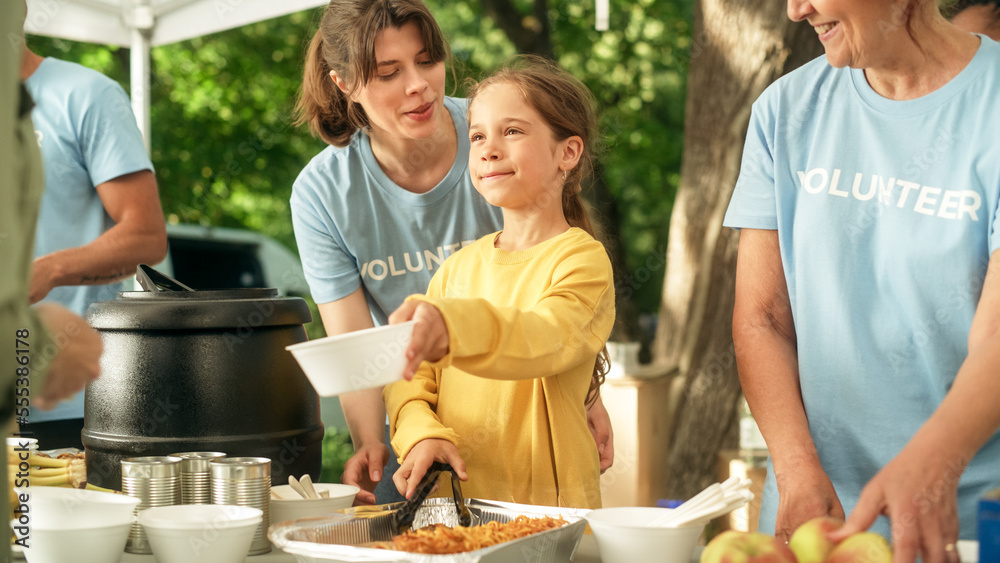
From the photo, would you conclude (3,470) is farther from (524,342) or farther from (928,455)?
(928,455)

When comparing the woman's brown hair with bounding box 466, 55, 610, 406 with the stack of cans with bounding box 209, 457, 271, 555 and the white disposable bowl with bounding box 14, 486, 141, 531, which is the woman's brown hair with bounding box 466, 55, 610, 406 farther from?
the white disposable bowl with bounding box 14, 486, 141, 531

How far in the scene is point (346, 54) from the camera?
2.06 meters

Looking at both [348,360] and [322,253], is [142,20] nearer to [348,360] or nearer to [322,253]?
[322,253]

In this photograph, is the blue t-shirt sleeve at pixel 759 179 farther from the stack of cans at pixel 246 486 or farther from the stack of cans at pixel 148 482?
the stack of cans at pixel 148 482

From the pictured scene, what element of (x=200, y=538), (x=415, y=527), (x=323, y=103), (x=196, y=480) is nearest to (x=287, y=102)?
(x=323, y=103)

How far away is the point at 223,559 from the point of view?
125 cm

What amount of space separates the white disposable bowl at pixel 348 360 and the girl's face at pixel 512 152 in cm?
72

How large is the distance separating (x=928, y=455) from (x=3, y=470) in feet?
3.81

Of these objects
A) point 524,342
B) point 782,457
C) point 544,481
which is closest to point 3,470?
point 524,342

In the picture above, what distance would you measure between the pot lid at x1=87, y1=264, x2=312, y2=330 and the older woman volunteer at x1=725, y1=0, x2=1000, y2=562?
94cm

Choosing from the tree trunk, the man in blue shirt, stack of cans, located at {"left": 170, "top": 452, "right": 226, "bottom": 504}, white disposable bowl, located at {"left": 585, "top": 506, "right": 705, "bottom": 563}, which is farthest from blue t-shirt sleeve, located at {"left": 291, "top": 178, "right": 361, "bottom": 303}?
the tree trunk

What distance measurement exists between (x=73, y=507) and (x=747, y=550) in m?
0.98

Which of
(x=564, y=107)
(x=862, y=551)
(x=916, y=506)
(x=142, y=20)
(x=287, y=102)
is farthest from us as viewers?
(x=287, y=102)

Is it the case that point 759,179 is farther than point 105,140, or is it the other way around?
point 105,140
